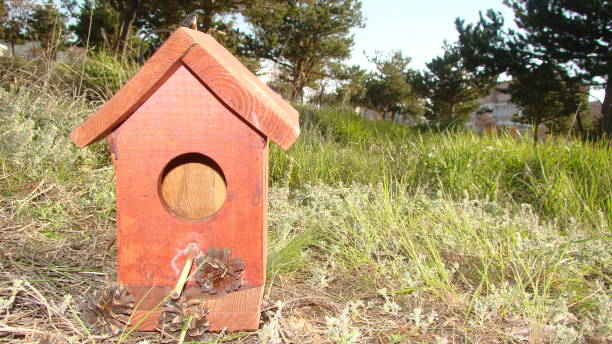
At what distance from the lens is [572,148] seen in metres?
4.69

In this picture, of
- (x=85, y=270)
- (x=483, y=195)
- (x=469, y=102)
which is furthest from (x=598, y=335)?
(x=469, y=102)

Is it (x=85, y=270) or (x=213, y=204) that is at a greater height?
(x=213, y=204)

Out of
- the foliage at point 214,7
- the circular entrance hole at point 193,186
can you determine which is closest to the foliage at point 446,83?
the foliage at point 214,7

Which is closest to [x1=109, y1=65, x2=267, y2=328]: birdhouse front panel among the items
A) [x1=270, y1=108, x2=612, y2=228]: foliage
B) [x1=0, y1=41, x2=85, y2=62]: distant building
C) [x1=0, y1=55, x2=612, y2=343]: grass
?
[x1=0, y1=55, x2=612, y2=343]: grass

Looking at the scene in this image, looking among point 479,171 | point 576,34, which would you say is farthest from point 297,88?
point 576,34

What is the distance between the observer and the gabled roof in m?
1.46

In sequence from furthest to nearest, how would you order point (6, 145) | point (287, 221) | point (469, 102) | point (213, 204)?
point (469, 102) → point (6, 145) → point (287, 221) → point (213, 204)

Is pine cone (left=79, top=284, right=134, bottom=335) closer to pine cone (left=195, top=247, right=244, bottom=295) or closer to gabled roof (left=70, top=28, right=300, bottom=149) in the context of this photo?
pine cone (left=195, top=247, right=244, bottom=295)

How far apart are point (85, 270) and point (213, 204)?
722 millimetres

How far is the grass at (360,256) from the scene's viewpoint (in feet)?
5.52

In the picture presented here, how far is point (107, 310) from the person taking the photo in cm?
150

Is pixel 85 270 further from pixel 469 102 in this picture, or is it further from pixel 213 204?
pixel 469 102

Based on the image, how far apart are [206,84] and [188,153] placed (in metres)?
0.33

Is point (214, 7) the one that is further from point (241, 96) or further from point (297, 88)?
point (241, 96)
